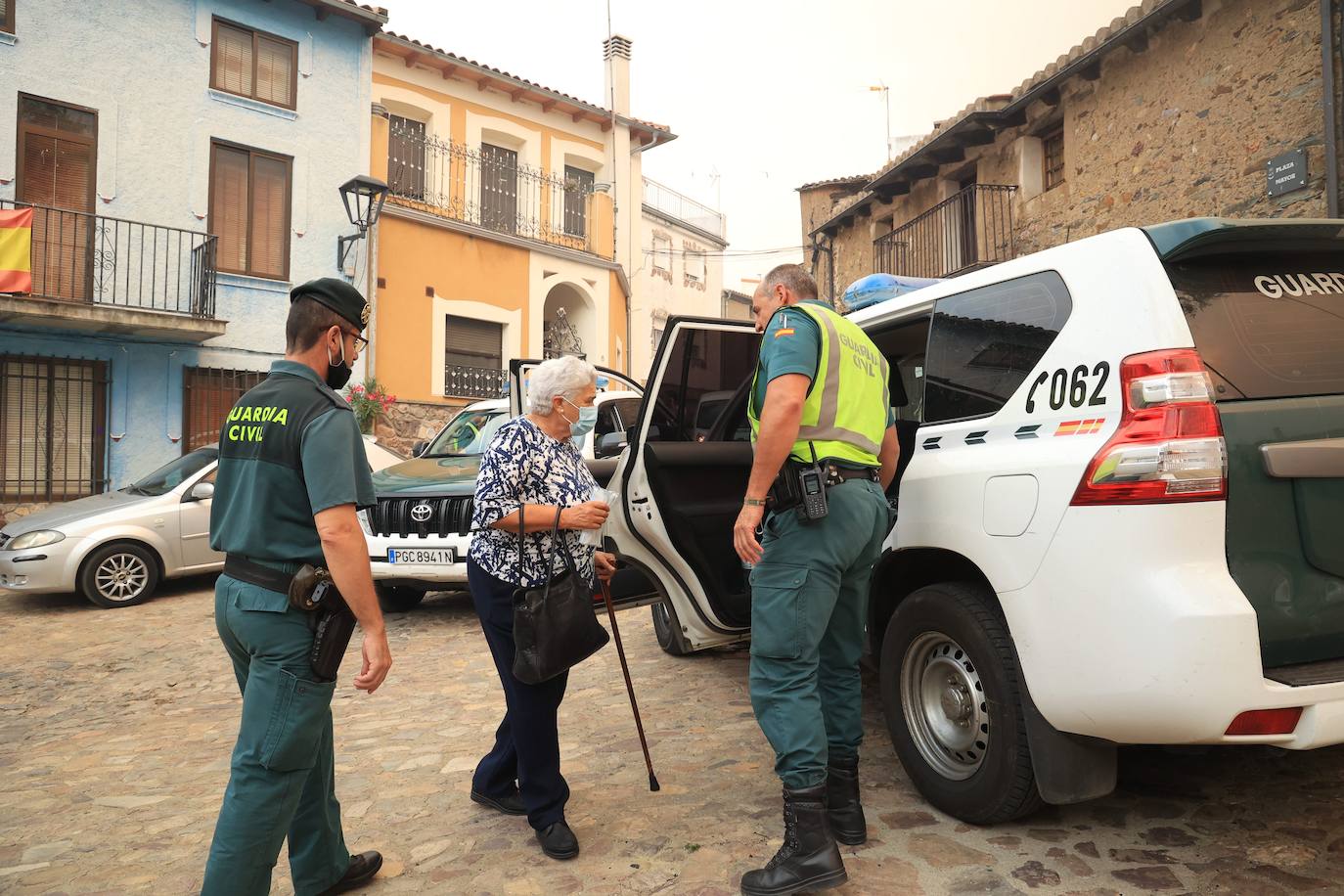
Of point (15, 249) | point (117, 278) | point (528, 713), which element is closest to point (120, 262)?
point (117, 278)

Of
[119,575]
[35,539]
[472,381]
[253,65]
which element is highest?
[253,65]

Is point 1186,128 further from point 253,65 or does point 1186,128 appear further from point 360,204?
point 253,65

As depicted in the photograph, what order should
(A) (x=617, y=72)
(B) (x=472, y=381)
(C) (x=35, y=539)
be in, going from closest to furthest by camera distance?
(C) (x=35, y=539)
(B) (x=472, y=381)
(A) (x=617, y=72)

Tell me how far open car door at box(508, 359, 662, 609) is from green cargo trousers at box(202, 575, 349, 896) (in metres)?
1.46

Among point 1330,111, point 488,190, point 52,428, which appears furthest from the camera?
point 488,190

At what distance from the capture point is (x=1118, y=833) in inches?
113

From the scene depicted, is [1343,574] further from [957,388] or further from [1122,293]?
[957,388]

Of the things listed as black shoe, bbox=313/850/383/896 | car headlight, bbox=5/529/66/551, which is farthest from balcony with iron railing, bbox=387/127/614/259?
black shoe, bbox=313/850/383/896

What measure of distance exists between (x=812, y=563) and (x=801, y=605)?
0.45ft

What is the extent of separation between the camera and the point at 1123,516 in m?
2.25

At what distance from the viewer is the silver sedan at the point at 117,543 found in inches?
312

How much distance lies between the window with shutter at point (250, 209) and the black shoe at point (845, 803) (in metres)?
13.5

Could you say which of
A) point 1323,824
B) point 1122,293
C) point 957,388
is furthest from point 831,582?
point 1323,824

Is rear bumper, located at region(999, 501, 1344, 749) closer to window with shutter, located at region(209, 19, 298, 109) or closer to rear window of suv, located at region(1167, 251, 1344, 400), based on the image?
rear window of suv, located at region(1167, 251, 1344, 400)
